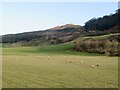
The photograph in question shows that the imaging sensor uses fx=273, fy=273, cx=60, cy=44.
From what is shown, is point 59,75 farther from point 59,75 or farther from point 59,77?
point 59,77

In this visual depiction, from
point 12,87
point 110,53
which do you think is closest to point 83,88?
point 12,87

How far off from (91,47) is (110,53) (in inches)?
664

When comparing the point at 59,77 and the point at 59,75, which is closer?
the point at 59,77

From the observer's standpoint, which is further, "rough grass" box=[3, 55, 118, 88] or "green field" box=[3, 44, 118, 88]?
"green field" box=[3, 44, 118, 88]

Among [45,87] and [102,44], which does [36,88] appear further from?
[102,44]

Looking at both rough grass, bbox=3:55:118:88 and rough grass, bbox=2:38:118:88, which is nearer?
rough grass, bbox=3:55:118:88

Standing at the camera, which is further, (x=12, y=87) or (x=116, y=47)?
(x=116, y=47)

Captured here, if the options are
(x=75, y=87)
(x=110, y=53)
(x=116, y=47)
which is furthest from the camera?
(x=116, y=47)

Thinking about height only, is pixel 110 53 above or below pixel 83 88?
below

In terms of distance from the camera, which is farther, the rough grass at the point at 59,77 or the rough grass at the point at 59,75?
the rough grass at the point at 59,75

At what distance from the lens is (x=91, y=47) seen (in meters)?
116

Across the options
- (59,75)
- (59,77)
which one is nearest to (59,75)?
(59,75)

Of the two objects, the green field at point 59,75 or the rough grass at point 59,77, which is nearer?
the rough grass at point 59,77

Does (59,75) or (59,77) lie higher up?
(59,77)
